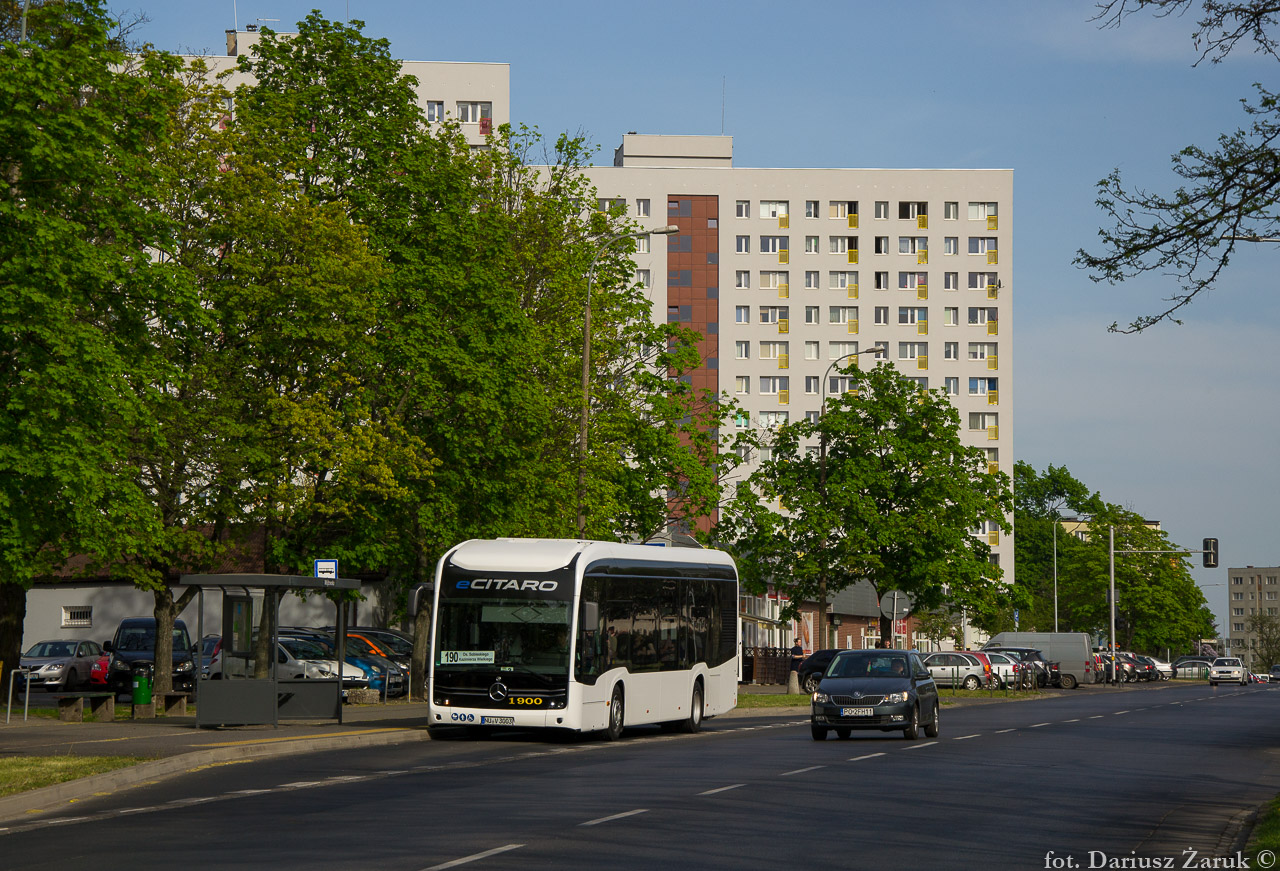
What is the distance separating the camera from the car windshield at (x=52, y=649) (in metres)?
48.6

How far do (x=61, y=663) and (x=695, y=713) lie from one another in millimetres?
23458

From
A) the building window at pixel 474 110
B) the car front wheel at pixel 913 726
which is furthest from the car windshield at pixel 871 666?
the building window at pixel 474 110

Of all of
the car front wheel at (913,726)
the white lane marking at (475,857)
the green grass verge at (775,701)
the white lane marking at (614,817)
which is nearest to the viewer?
the white lane marking at (475,857)

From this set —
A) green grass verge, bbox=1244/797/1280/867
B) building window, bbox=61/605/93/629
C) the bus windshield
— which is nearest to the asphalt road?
green grass verge, bbox=1244/797/1280/867

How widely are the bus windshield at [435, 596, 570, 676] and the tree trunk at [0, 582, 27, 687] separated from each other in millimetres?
15120

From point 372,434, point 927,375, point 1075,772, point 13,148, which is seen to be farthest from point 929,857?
point 927,375

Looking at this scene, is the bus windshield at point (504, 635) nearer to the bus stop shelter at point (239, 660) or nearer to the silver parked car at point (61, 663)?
the bus stop shelter at point (239, 660)

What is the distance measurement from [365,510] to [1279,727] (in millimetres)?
21794

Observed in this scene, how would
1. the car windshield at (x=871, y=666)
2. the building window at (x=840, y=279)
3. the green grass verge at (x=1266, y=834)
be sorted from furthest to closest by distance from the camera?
the building window at (x=840, y=279) → the car windshield at (x=871, y=666) → the green grass verge at (x=1266, y=834)

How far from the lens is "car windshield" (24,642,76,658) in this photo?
160 feet

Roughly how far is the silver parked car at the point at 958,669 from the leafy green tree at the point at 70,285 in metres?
41.3

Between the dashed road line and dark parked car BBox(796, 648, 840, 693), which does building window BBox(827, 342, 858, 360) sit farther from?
the dashed road line

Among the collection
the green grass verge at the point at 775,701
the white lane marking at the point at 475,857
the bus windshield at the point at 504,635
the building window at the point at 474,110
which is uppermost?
the building window at the point at 474,110

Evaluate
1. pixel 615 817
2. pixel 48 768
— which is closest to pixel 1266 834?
pixel 615 817
